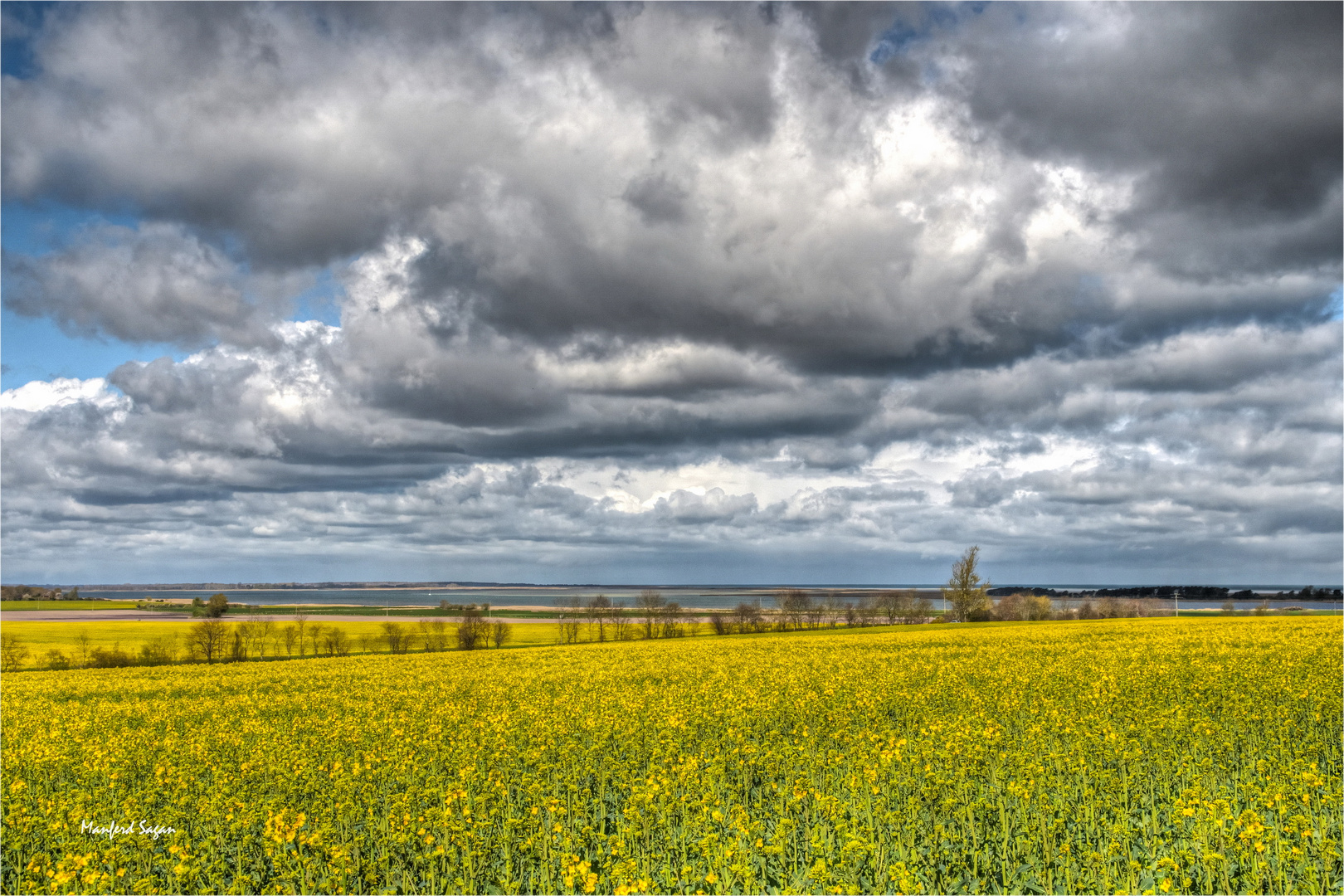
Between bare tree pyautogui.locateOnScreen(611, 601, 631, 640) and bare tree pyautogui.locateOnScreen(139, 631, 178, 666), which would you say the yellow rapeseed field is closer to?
bare tree pyautogui.locateOnScreen(139, 631, 178, 666)

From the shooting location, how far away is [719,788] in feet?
44.9

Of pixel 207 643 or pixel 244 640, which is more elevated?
pixel 207 643

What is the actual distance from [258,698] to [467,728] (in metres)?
18.0

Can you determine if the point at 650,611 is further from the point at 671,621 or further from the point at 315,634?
the point at 315,634

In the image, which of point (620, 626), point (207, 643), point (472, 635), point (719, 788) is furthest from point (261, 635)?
point (719, 788)

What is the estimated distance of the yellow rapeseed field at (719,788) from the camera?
390 inches

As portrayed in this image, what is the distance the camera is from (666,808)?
38.5 ft

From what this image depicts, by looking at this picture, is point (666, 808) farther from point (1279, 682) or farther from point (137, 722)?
point (137, 722)
